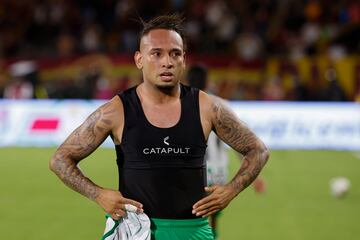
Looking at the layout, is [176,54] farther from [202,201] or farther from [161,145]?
[202,201]

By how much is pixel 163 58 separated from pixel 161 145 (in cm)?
53

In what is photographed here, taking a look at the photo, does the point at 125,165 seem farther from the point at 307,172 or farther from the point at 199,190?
the point at 307,172

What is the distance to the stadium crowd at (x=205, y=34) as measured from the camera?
69.7 feet

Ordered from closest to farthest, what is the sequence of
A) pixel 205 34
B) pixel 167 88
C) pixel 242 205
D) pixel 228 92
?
1. pixel 167 88
2. pixel 242 205
3. pixel 228 92
4. pixel 205 34

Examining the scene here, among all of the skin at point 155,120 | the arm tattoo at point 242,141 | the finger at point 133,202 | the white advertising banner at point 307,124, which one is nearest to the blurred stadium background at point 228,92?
the white advertising banner at point 307,124

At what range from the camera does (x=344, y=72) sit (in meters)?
21.1

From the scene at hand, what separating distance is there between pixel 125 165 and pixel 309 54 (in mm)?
17990

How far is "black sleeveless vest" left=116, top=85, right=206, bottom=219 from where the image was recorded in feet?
14.8

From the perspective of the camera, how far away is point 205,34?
75.1ft

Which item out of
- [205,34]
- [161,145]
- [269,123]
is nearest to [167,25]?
[161,145]

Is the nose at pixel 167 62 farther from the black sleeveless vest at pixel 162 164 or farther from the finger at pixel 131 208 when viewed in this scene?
the finger at pixel 131 208

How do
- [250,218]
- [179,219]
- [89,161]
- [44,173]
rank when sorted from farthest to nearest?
[89,161]
[44,173]
[250,218]
[179,219]

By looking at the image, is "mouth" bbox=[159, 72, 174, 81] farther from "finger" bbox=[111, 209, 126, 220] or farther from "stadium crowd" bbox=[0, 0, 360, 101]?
"stadium crowd" bbox=[0, 0, 360, 101]

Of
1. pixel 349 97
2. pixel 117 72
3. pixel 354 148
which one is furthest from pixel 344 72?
pixel 117 72
